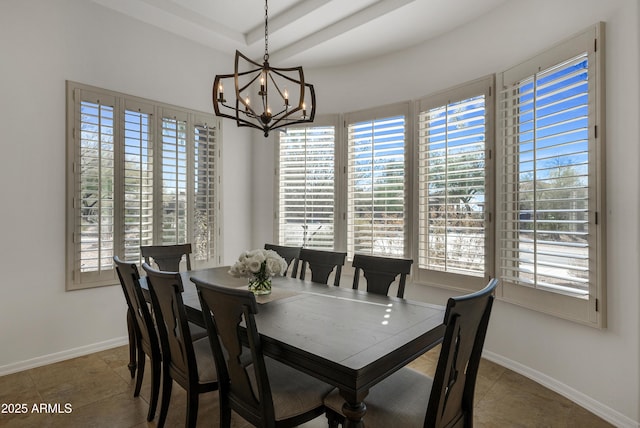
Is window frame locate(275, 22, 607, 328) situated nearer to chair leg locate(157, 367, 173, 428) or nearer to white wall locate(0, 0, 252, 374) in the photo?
white wall locate(0, 0, 252, 374)

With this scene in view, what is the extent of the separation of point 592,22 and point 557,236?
1.47 meters

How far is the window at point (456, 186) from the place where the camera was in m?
Result: 3.05

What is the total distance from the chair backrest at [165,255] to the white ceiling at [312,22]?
2293 millimetres

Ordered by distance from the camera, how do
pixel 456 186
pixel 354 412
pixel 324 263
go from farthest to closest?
pixel 456 186 < pixel 324 263 < pixel 354 412

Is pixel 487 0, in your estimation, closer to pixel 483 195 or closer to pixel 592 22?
pixel 592 22

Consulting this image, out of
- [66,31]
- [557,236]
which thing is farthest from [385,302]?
[66,31]

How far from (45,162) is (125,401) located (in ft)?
6.82

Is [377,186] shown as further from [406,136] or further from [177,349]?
[177,349]

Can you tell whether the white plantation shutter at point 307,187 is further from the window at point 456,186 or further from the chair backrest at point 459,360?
the chair backrest at point 459,360

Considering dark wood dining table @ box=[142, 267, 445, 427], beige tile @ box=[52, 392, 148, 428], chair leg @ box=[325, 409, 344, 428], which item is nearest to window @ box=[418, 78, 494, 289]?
dark wood dining table @ box=[142, 267, 445, 427]

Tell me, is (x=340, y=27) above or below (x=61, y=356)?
above

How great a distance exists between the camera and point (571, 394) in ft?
7.95

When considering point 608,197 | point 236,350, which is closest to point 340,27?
point 608,197

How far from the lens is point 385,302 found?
2176 mm
